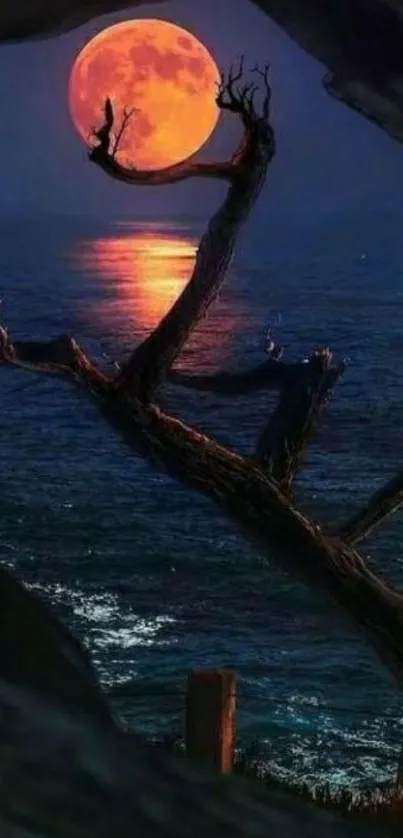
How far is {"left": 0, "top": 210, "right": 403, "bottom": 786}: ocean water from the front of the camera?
809 cm

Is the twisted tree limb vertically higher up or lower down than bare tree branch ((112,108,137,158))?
lower down

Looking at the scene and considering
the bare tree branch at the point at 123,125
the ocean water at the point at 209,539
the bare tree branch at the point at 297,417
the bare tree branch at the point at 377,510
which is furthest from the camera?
the ocean water at the point at 209,539

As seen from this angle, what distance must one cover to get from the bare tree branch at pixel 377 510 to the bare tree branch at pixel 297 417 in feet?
0.74

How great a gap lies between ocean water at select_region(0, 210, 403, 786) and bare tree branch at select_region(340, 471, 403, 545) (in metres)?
0.18

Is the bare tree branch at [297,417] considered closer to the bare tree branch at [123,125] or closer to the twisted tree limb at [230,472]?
the twisted tree limb at [230,472]

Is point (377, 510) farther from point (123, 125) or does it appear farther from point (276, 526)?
point (123, 125)

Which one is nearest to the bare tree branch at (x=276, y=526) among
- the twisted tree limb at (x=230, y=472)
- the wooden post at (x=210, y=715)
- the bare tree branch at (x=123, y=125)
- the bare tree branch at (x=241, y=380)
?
the twisted tree limb at (x=230, y=472)

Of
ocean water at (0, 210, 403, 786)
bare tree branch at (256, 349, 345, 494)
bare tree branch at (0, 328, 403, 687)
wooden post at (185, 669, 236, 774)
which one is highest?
bare tree branch at (256, 349, 345, 494)

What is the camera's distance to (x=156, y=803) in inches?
12.2

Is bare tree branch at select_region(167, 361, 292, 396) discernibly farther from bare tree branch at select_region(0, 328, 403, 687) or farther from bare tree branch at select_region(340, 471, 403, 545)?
bare tree branch at select_region(340, 471, 403, 545)

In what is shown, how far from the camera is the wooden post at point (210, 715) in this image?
97.4 inches

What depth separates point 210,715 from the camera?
2.50 m

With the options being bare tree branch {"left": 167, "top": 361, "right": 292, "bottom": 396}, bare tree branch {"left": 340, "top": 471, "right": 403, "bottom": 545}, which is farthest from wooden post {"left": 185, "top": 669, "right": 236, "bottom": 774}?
bare tree branch {"left": 167, "top": 361, "right": 292, "bottom": 396}

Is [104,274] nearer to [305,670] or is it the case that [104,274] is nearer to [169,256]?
[169,256]
